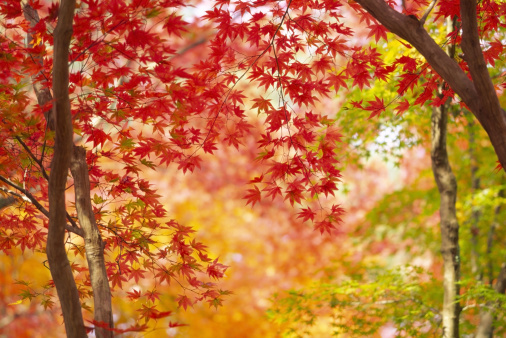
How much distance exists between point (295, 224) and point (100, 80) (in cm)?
575

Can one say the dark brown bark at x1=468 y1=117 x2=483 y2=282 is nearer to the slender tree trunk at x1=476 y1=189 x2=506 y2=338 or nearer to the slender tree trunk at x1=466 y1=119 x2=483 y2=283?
the slender tree trunk at x1=466 y1=119 x2=483 y2=283

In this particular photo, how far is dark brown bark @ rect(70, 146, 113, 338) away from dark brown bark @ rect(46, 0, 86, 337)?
17 cm

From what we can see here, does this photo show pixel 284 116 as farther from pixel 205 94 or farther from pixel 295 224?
pixel 295 224

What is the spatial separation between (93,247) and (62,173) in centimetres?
56

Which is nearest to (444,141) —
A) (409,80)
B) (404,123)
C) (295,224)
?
(404,123)

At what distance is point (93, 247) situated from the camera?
2391mm

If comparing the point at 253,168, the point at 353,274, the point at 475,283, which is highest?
the point at 253,168

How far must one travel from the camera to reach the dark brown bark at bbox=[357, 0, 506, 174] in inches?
79.2

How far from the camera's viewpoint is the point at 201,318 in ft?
23.5

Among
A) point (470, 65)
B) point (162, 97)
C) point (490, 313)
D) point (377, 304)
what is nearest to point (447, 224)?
point (490, 313)

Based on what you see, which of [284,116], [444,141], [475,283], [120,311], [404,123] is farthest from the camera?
[120,311]

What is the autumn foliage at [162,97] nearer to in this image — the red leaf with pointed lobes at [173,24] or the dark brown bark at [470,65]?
the red leaf with pointed lobes at [173,24]

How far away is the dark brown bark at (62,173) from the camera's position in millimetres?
1835

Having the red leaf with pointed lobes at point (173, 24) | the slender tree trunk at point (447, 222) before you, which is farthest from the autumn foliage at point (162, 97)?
the slender tree trunk at point (447, 222)
